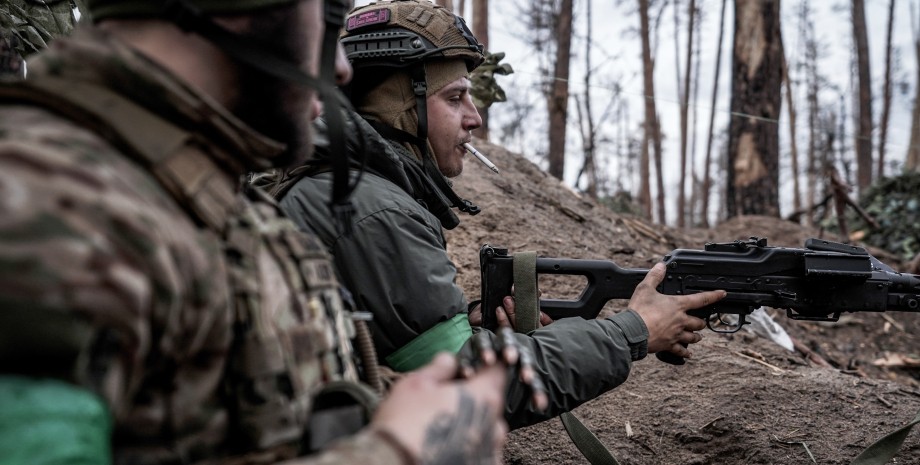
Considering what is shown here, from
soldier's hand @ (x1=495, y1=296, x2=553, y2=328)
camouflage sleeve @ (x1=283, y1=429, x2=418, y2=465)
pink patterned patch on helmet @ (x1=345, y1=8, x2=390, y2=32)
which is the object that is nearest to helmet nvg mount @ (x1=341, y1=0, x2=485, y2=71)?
pink patterned patch on helmet @ (x1=345, y1=8, x2=390, y2=32)

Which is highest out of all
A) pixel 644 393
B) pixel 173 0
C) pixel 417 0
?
pixel 417 0

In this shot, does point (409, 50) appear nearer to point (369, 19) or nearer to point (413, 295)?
point (369, 19)

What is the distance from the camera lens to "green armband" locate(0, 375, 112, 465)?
100cm

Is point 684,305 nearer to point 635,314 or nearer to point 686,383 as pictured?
point 635,314

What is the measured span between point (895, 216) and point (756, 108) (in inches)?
137

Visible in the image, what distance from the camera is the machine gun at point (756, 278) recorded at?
10.5ft

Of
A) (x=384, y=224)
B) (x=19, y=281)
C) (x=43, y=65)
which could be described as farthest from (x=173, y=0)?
(x=384, y=224)

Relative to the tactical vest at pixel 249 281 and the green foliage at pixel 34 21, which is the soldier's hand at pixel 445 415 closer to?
the tactical vest at pixel 249 281

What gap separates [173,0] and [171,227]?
0.43 m

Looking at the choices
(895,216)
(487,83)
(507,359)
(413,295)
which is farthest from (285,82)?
(895,216)

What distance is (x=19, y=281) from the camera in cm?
97

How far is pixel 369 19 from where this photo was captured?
3.16 meters

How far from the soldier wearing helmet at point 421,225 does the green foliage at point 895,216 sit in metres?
9.93

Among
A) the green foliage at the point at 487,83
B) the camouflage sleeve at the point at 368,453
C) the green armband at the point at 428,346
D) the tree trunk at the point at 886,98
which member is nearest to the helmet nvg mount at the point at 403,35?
the green armband at the point at 428,346
